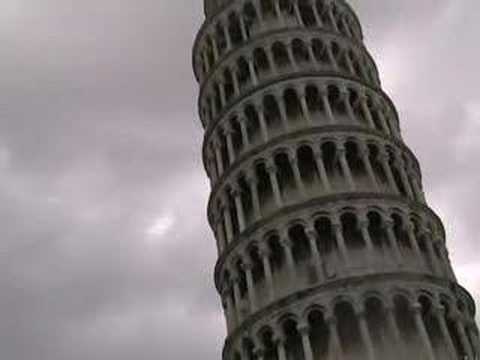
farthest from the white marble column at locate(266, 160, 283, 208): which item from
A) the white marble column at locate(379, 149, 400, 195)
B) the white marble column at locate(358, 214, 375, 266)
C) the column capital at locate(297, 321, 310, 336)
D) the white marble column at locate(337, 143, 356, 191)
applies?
the column capital at locate(297, 321, 310, 336)

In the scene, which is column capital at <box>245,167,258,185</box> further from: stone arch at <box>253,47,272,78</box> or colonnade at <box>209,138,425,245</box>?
stone arch at <box>253,47,272,78</box>

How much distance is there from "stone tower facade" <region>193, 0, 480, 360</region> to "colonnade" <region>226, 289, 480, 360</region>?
40mm

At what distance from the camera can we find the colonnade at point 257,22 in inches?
1378

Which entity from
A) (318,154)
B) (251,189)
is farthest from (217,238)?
(318,154)

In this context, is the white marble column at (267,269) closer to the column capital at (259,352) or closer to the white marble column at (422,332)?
the column capital at (259,352)

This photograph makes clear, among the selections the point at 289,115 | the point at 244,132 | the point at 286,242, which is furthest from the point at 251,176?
the point at 286,242

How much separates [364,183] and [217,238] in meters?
5.47

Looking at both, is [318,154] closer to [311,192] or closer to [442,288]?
[311,192]

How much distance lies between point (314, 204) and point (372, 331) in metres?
4.55

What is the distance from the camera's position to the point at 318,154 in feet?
96.7

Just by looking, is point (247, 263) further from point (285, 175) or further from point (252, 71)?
point (252, 71)

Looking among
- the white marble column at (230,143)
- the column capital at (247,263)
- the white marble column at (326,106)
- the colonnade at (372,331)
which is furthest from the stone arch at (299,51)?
the colonnade at (372,331)

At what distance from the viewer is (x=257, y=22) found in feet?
115

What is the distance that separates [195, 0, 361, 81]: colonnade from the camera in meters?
35.0
